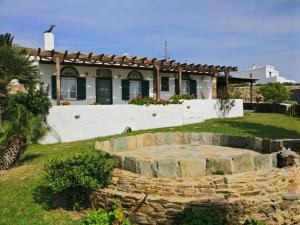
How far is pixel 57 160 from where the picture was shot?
28.1ft

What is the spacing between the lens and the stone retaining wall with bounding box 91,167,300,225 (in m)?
7.20

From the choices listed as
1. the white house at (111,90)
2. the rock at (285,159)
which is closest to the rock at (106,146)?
the rock at (285,159)

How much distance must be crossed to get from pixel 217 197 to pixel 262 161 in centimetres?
153

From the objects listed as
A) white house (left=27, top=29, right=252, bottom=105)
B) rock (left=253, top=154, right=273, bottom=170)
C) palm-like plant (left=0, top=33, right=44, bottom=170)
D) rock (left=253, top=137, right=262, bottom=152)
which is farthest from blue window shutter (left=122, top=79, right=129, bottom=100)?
rock (left=253, top=154, right=273, bottom=170)

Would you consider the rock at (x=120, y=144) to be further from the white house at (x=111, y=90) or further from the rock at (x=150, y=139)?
the white house at (x=111, y=90)

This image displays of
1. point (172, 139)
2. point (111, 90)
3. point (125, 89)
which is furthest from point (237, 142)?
point (125, 89)

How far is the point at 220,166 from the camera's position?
768 centimetres

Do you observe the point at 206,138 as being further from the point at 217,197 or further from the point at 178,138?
the point at 217,197

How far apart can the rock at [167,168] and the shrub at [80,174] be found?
1.15 metres

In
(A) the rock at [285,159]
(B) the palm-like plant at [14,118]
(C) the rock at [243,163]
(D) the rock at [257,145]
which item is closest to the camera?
(C) the rock at [243,163]

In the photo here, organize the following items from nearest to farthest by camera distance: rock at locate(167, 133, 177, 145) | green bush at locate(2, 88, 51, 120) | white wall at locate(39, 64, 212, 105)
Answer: rock at locate(167, 133, 177, 145) < green bush at locate(2, 88, 51, 120) < white wall at locate(39, 64, 212, 105)

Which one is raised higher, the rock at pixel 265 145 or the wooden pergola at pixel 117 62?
the wooden pergola at pixel 117 62

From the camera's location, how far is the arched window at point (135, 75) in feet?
78.6

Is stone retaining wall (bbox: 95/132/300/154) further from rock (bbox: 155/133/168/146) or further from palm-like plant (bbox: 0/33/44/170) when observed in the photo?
palm-like plant (bbox: 0/33/44/170)
